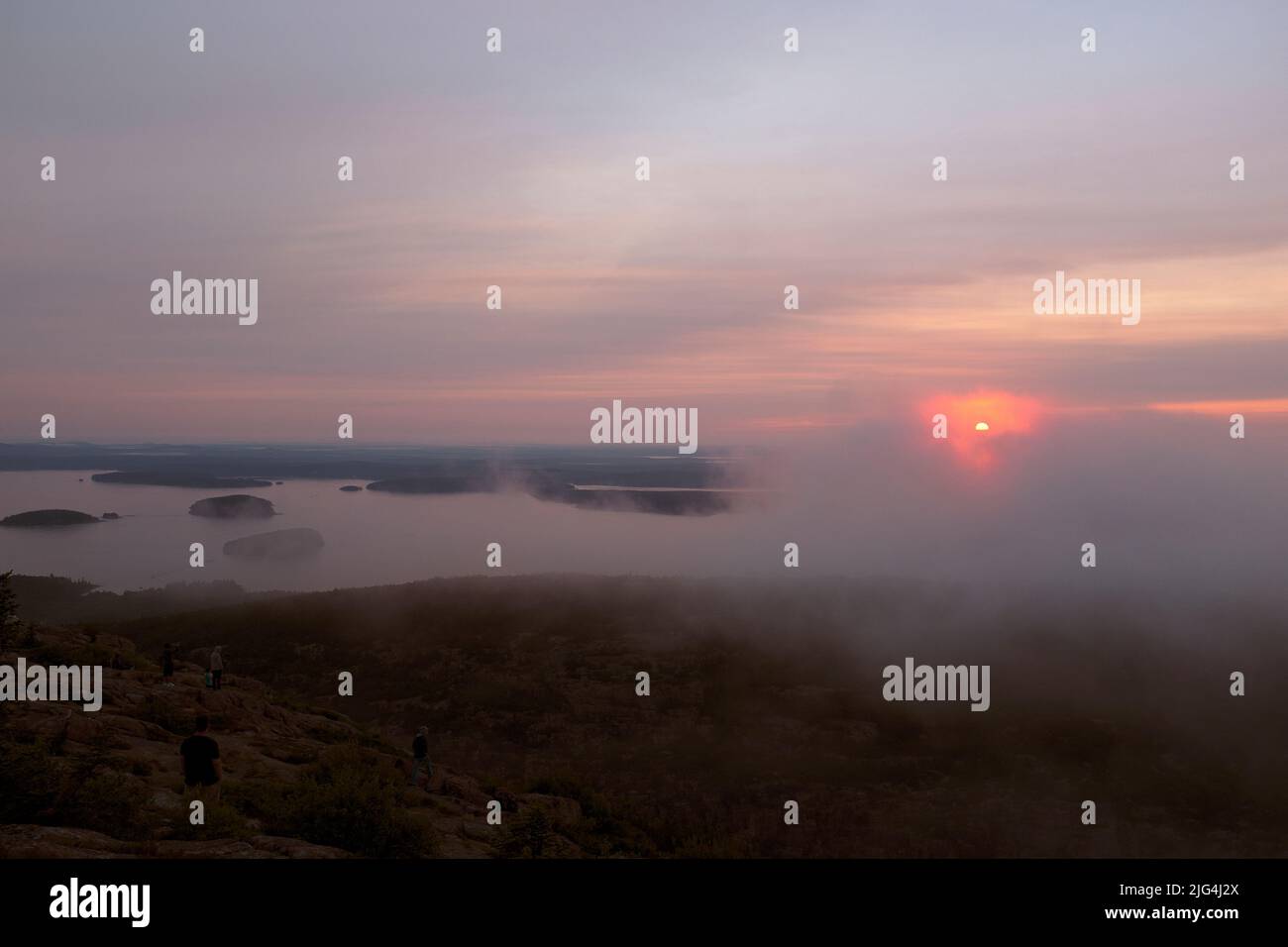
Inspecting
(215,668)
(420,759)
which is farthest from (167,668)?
(420,759)

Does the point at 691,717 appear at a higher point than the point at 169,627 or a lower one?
lower

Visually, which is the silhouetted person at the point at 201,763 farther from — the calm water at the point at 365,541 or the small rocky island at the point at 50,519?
the small rocky island at the point at 50,519

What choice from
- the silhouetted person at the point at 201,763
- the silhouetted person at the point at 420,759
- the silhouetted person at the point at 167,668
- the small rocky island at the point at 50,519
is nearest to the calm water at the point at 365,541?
the small rocky island at the point at 50,519
